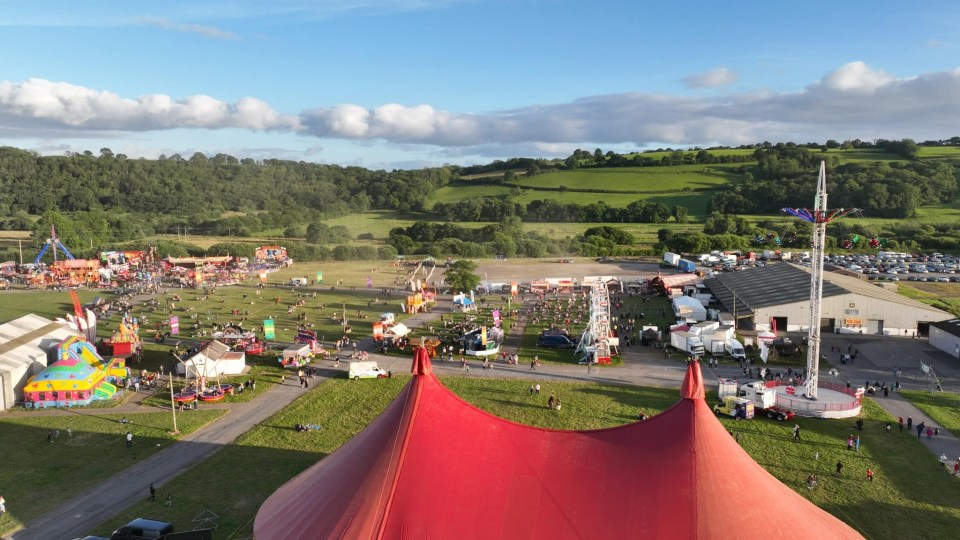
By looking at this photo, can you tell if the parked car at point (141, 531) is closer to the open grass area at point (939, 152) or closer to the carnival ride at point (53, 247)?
the carnival ride at point (53, 247)

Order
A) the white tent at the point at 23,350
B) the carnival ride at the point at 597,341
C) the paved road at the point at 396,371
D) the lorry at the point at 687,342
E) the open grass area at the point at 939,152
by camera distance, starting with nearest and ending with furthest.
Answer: the paved road at the point at 396,371
the white tent at the point at 23,350
the carnival ride at the point at 597,341
the lorry at the point at 687,342
the open grass area at the point at 939,152

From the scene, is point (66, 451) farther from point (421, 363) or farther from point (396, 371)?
point (421, 363)

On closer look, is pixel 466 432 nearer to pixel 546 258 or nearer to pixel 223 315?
pixel 223 315

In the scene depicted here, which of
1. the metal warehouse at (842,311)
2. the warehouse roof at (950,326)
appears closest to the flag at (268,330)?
the metal warehouse at (842,311)

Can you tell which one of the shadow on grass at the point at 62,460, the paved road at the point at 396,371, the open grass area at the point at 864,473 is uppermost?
the shadow on grass at the point at 62,460

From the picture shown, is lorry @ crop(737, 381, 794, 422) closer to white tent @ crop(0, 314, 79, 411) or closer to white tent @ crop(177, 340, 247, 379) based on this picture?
white tent @ crop(177, 340, 247, 379)

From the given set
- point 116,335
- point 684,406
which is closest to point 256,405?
point 116,335
